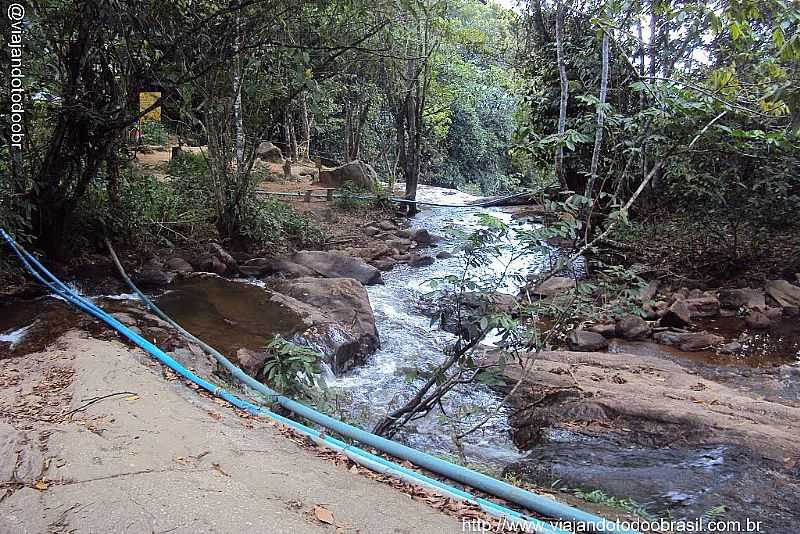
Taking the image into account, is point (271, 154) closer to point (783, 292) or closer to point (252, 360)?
point (252, 360)

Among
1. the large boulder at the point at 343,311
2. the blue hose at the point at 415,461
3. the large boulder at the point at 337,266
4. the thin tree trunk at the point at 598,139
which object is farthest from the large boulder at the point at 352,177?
the blue hose at the point at 415,461

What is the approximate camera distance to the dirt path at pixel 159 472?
208 cm

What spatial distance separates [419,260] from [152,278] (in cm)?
478

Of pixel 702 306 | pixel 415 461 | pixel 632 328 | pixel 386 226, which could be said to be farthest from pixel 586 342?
pixel 386 226

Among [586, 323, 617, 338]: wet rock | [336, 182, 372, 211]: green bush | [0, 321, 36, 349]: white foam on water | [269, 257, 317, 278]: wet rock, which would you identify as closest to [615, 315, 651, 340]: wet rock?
[586, 323, 617, 338]: wet rock

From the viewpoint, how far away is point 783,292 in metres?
7.38

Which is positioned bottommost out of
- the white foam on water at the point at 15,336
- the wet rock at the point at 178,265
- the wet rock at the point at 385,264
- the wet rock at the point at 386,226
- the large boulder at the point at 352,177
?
the wet rock at the point at 385,264

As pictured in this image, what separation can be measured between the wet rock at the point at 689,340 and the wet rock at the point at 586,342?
73 centimetres

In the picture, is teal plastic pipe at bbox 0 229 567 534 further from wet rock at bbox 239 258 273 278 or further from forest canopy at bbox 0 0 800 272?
wet rock at bbox 239 258 273 278

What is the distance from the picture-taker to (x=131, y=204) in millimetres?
7281

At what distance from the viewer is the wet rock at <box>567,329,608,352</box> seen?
6.59m

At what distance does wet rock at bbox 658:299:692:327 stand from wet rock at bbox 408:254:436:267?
13.8ft

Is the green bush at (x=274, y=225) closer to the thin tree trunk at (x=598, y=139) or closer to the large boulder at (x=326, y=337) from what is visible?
the large boulder at (x=326, y=337)

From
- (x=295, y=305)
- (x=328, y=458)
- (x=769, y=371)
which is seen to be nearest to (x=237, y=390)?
(x=328, y=458)
